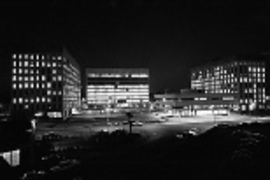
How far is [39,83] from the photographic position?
75.5 meters

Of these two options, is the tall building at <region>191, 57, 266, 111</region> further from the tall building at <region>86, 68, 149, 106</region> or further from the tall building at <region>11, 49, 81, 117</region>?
the tall building at <region>11, 49, 81, 117</region>

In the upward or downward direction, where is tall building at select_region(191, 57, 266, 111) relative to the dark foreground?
upward

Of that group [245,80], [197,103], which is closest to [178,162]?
[197,103]

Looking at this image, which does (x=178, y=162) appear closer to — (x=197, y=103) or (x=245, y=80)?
A: (x=197, y=103)

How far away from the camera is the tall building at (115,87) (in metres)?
131

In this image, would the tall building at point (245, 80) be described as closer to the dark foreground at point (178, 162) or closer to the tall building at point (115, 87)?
the tall building at point (115, 87)

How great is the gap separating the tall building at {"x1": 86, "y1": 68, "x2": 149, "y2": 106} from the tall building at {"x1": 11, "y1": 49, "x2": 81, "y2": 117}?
53026mm

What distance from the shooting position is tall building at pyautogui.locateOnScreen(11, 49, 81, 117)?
7331 cm

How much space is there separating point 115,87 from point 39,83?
200 feet

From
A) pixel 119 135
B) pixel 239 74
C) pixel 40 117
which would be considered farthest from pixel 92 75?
pixel 119 135

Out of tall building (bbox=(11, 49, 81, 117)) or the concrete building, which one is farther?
the concrete building

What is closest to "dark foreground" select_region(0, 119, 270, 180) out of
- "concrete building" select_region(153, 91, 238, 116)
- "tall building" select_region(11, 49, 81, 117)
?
"concrete building" select_region(153, 91, 238, 116)

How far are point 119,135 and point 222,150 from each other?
57.7 ft

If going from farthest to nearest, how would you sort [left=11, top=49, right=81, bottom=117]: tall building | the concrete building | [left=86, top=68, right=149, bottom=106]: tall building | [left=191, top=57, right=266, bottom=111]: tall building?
[left=86, top=68, right=149, bottom=106]: tall building → [left=191, top=57, right=266, bottom=111]: tall building → the concrete building → [left=11, top=49, right=81, bottom=117]: tall building
